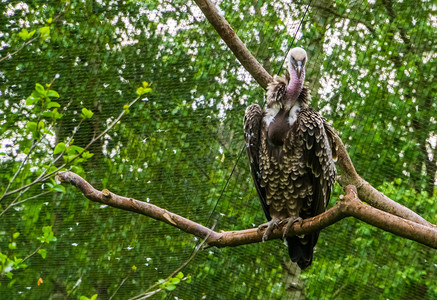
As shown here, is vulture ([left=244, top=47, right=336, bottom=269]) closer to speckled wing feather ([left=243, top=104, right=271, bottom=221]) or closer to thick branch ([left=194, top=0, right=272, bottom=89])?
speckled wing feather ([left=243, top=104, right=271, bottom=221])

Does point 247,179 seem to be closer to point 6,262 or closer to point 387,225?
point 387,225

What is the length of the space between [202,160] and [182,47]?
76 centimetres

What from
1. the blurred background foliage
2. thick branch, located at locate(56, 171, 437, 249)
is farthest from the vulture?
the blurred background foliage

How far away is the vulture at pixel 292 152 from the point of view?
313 cm

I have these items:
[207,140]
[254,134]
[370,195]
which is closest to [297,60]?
[254,134]

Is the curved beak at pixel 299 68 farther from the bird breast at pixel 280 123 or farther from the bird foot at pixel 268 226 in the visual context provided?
the bird foot at pixel 268 226

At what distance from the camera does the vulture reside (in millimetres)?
3133

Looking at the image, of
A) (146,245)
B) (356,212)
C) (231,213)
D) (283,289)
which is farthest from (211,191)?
(356,212)

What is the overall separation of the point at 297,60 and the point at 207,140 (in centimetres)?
107

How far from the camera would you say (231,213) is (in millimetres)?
3979

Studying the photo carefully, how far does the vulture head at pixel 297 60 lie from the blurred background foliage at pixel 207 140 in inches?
27.9

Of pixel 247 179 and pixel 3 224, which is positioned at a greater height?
pixel 247 179

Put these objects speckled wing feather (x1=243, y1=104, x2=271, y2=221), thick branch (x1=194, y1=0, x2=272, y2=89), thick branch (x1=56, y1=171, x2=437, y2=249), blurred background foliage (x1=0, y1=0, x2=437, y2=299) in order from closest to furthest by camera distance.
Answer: thick branch (x1=56, y1=171, x2=437, y2=249)
thick branch (x1=194, y1=0, x2=272, y2=89)
speckled wing feather (x1=243, y1=104, x2=271, y2=221)
blurred background foliage (x1=0, y1=0, x2=437, y2=299)

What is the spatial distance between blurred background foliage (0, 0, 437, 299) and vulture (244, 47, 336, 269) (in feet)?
2.10
